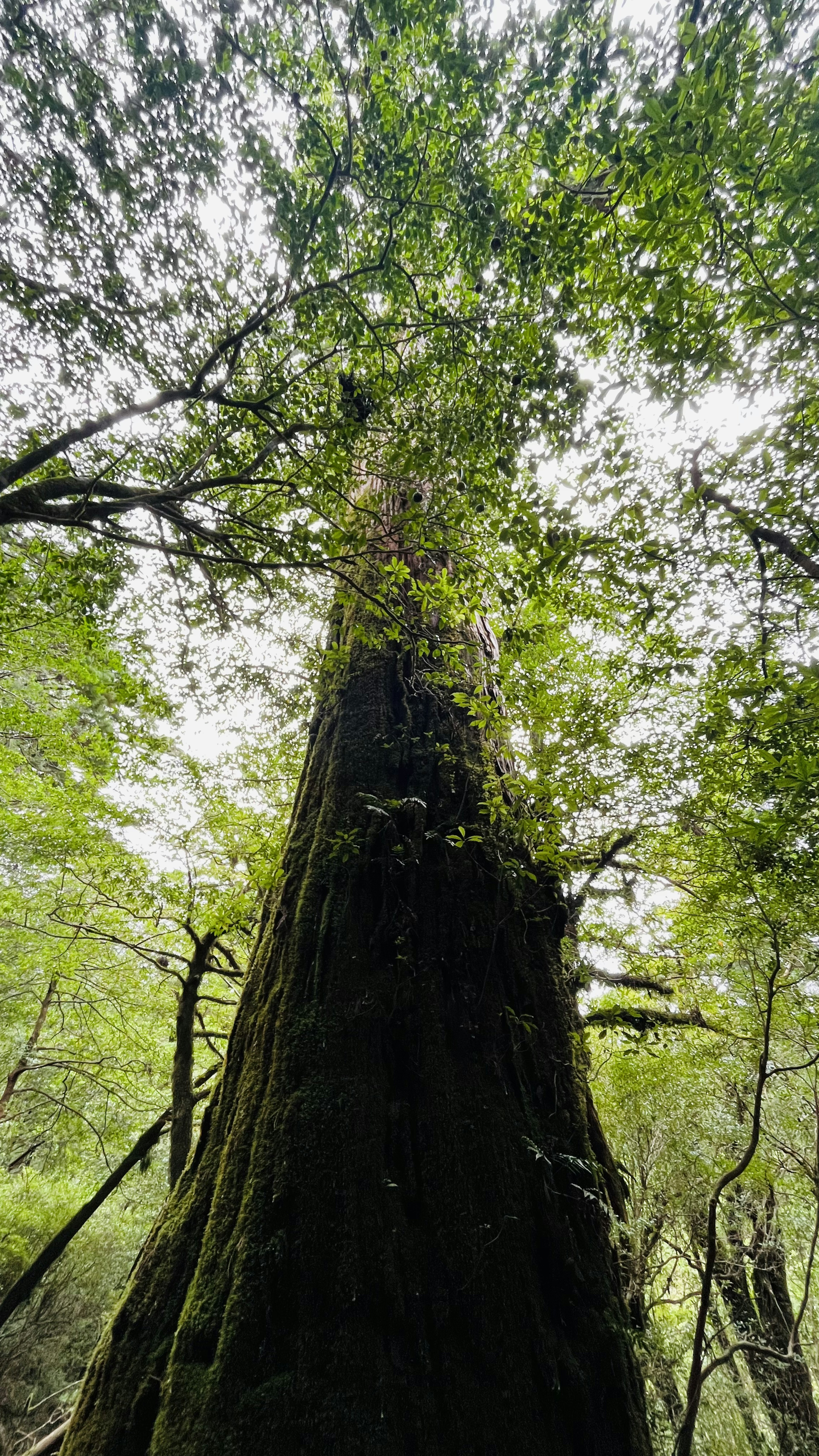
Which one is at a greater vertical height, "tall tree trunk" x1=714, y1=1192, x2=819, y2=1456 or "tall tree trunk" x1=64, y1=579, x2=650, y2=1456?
"tall tree trunk" x1=64, y1=579, x2=650, y2=1456

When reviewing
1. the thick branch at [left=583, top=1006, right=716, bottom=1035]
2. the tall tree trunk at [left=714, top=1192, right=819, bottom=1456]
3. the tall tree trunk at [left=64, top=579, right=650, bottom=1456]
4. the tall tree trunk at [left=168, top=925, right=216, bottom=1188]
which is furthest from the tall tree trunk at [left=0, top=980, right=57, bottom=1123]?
the tall tree trunk at [left=714, top=1192, right=819, bottom=1456]

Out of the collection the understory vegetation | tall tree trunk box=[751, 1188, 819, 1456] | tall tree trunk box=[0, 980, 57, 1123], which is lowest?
tall tree trunk box=[751, 1188, 819, 1456]

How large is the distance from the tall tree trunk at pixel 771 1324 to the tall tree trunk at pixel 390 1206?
6.19m

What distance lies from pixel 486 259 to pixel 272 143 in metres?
1.26

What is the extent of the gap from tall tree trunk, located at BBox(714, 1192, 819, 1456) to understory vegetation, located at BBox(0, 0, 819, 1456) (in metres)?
1.03

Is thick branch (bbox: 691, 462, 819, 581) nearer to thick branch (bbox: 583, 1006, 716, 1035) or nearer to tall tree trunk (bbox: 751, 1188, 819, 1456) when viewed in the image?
thick branch (bbox: 583, 1006, 716, 1035)

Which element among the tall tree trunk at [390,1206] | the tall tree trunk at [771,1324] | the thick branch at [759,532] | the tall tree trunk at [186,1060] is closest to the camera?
the tall tree trunk at [390,1206]

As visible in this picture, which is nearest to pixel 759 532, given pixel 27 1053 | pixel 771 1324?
pixel 771 1324

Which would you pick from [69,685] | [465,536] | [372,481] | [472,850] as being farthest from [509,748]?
[69,685]

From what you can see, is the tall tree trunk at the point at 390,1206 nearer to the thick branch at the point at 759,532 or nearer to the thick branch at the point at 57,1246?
the thick branch at the point at 759,532

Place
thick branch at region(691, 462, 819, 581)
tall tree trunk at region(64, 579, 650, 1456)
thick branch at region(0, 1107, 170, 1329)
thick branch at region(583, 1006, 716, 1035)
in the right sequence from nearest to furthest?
tall tree trunk at region(64, 579, 650, 1456) → thick branch at region(691, 462, 819, 581) → thick branch at region(0, 1107, 170, 1329) → thick branch at region(583, 1006, 716, 1035)

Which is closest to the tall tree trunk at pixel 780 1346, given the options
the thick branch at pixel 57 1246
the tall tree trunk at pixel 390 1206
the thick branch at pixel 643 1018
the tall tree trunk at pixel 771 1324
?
the tall tree trunk at pixel 771 1324

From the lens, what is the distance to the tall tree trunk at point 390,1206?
161cm

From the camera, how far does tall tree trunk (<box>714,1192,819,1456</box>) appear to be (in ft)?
19.9
